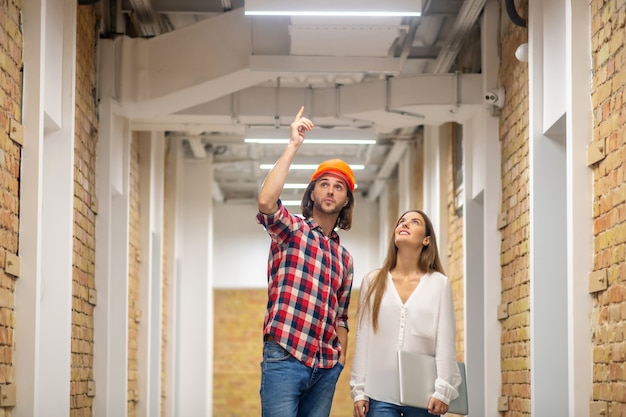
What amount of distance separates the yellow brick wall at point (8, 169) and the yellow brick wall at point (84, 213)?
177 cm

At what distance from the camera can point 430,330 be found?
438cm

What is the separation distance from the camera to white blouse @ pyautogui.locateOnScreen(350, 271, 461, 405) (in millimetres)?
4332

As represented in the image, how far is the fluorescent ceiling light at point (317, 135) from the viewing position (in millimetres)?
9773

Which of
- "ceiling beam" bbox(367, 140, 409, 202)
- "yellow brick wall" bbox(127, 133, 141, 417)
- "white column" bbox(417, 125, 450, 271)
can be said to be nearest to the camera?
"yellow brick wall" bbox(127, 133, 141, 417)

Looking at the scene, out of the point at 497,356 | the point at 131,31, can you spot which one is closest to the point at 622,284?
the point at 497,356

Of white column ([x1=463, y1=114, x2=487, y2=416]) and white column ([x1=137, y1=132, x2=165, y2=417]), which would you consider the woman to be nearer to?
white column ([x1=463, y1=114, x2=487, y2=416])

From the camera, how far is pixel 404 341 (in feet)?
14.3

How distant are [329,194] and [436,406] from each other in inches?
37.0

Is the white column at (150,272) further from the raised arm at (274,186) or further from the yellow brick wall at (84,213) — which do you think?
the raised arm at (274,186)

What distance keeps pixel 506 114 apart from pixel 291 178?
24.6ft

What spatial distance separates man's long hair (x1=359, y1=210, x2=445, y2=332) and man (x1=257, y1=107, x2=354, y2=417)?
20cm

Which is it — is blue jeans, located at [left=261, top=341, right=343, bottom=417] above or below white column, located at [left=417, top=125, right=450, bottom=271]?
below

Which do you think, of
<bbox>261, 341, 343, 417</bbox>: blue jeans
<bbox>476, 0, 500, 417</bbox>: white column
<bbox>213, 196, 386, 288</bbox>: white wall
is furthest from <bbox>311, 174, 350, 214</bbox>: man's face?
<bbox>213, 196, 386, 288</bbox>: white wall

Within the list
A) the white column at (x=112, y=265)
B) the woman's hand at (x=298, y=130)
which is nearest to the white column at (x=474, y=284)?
the white column at (x=112, y=265)
